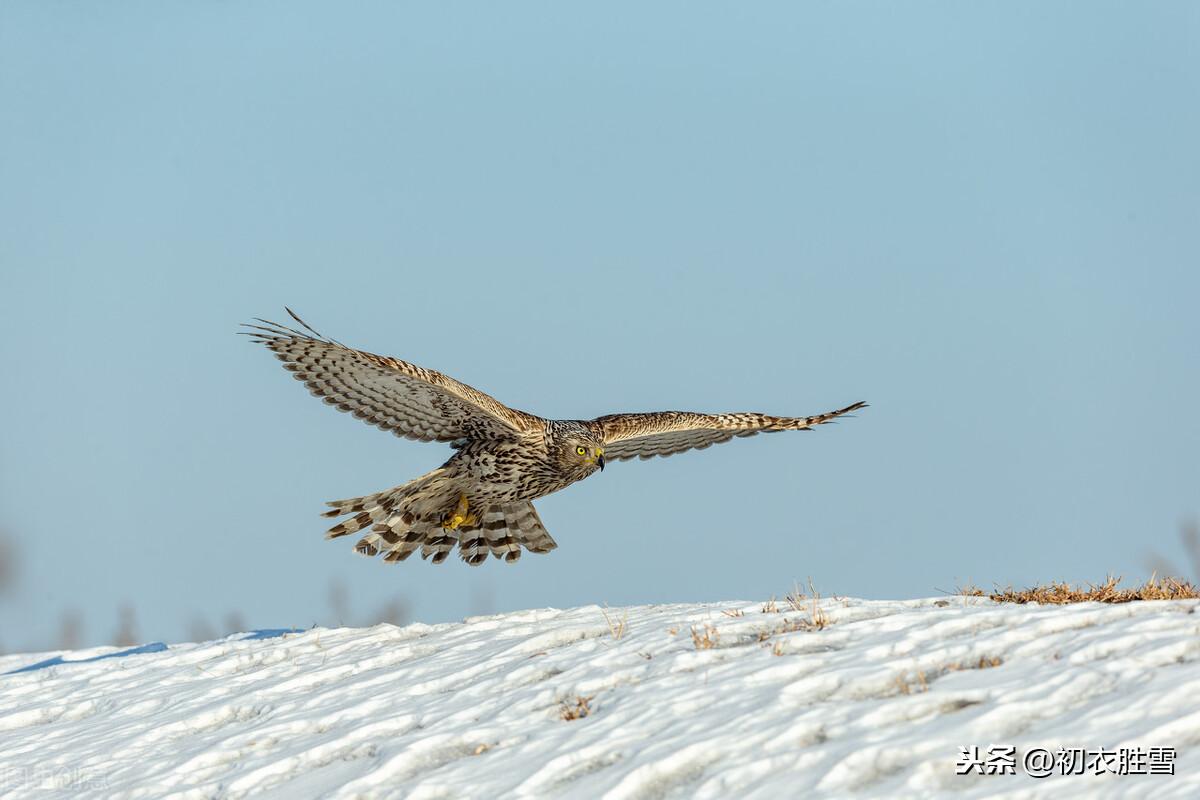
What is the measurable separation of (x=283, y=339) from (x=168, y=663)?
3194mm

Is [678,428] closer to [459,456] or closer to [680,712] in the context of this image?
[459,456]

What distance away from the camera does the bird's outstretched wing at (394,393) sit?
12.7m

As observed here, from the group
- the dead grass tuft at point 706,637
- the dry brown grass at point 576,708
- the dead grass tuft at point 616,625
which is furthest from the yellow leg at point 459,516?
the dry brown grass at point 576,708

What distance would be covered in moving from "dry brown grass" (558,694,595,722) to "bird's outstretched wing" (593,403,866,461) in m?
6.38

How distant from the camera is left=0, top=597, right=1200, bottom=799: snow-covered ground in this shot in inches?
256

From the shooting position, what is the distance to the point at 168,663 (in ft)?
43.7

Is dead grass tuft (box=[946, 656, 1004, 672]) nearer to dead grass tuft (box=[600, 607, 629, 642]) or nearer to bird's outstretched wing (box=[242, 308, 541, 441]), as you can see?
dead grass tuft (box=[600, 607, 629, 642])

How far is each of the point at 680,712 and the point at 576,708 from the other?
2.63ft

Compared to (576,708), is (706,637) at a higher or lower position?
higher

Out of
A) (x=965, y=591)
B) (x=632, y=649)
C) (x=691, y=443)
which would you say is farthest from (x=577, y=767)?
(x=691, y=443)

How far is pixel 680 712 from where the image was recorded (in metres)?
→ 7.65

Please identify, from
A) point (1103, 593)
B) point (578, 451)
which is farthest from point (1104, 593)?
point (578, 451)

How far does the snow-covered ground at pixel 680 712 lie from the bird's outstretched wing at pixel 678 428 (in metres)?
3.37

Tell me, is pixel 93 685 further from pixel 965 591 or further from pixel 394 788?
pixel 965 591
